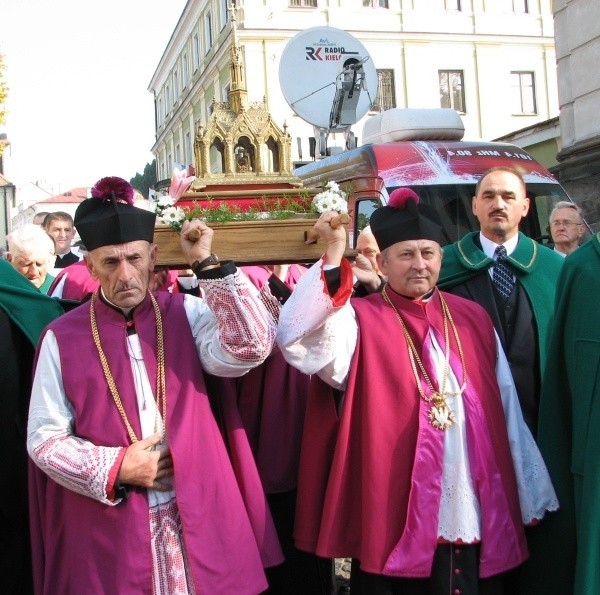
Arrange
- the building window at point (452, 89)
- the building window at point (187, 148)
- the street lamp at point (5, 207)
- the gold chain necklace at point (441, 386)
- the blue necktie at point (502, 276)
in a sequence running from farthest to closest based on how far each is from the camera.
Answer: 1. the building window at point (187, 148)
2. the building window at point (452, 89)
3. the street lamp at point (5, 207)
4. the blue necktie at point (502, 276)
5. the gold chain necklace at point (441, 386)

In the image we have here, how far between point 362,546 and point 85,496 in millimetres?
1018

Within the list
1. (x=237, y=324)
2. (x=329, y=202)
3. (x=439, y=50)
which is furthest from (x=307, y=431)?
(x=439, y=50)

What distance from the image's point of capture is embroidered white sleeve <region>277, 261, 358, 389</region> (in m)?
2.84

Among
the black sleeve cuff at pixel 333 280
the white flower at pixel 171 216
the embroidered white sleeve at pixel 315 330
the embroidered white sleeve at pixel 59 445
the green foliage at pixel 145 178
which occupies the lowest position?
the embroidered white sleeve at pixel 59 445

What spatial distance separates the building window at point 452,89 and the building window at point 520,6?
3482 millimetres

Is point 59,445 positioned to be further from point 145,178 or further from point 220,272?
point 145,178

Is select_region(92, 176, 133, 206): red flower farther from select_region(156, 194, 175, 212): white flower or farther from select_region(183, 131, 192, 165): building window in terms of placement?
select_region(183, 131, 192, 165): building window

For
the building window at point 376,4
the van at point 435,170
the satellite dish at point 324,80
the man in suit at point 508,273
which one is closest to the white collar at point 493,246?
the man in suit at point 508,273

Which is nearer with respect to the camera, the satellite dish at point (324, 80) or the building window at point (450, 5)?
the satellite dish at point (324, 80)

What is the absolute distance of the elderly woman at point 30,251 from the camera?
486 cm

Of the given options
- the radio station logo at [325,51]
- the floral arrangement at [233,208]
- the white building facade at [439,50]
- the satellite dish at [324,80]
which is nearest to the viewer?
the floral arrangement at [233,208]

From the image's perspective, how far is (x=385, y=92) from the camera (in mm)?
28812

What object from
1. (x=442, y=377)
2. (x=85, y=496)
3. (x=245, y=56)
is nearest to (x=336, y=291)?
Result: (x=442, y=377)

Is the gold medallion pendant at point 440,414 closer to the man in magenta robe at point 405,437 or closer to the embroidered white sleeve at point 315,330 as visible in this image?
the man in magenta robe at point 405,437
